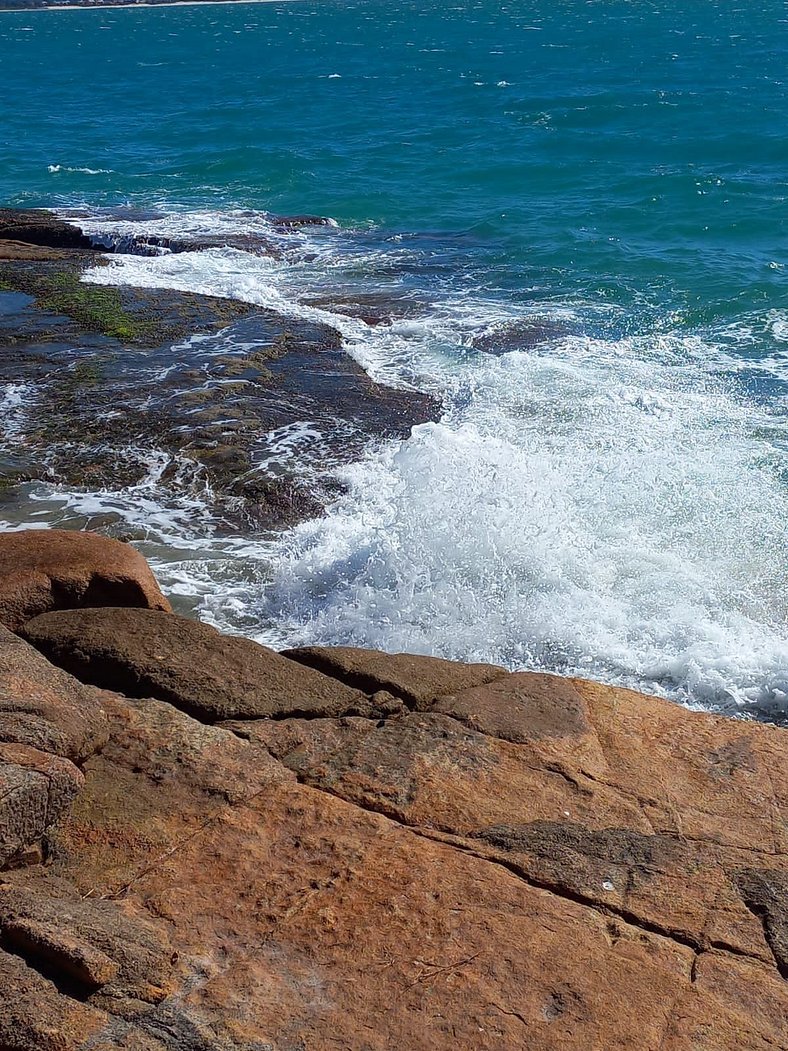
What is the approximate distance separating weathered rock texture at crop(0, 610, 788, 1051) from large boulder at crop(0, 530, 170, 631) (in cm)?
39

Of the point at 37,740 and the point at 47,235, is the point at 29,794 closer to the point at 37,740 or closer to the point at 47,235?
the point at 37,740

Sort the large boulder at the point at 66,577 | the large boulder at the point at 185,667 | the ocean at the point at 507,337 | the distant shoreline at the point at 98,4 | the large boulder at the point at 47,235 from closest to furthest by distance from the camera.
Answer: the large boulder at the point at 185,667 < the large boulder at the point at 66,577 < the ocean at the point at 507,337 < the large boulder at the point at 47,235 < the distant shoreline at the point at 98,4

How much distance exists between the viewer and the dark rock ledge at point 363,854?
11.9 feet

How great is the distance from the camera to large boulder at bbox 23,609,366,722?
5.48m

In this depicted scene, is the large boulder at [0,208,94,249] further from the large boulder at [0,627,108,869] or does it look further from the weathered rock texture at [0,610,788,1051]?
the large boulder at [0,627,108,869]

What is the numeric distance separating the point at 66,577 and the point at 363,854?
2896 mm

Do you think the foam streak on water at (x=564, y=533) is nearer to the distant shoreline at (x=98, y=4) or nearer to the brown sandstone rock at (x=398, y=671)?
the brown sandstone rock at (x=398, y=671)

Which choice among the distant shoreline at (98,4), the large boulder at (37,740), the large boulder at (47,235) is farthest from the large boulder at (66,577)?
the distant shoreline at (98,4)

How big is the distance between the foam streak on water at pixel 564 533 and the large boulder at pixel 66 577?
1643 millimetres

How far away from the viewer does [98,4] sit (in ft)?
366

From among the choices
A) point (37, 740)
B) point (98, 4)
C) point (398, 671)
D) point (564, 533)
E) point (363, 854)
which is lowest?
point (564, 533)

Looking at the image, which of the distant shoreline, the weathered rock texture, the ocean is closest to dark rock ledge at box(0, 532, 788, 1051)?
the weathered rock texture

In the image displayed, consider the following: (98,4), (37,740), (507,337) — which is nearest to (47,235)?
(507,337)

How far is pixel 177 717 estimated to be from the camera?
17.0ft
